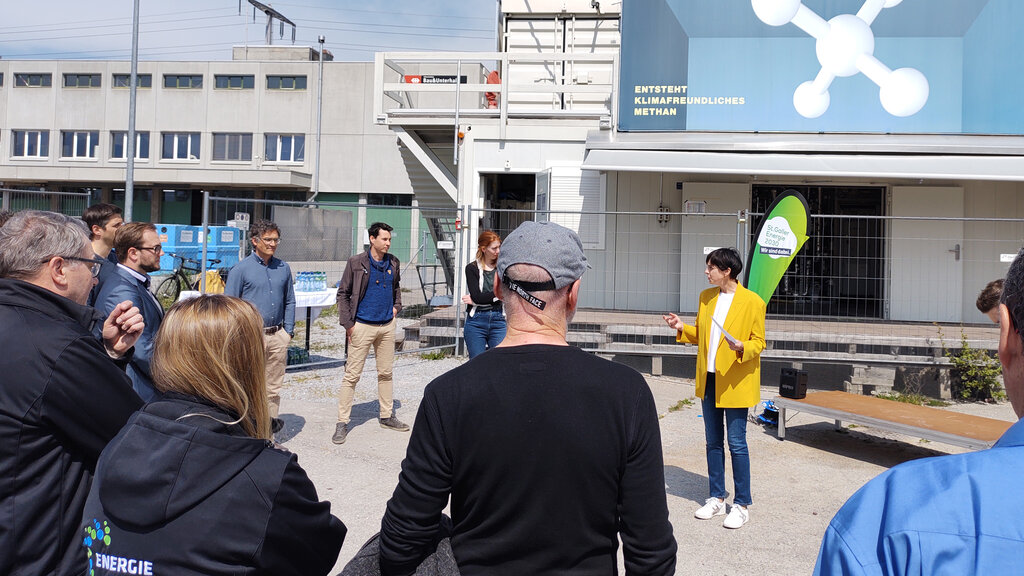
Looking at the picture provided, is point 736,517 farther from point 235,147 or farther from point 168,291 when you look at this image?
point 235,147

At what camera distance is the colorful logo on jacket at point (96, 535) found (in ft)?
5.67

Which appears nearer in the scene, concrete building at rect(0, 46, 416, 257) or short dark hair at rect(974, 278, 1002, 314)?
short dark hair at rect(974, 278, 1002, 314)

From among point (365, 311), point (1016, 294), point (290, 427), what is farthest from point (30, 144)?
point (1016, 294)

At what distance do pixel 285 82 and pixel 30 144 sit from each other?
1626 centimetres

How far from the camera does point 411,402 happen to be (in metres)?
8.50

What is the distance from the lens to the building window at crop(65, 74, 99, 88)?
138ft

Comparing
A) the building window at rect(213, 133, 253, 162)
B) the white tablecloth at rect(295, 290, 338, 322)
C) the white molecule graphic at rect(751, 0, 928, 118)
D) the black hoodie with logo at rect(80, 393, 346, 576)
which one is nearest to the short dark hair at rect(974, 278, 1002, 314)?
the black hoodie with logo at rect(80, 393, 346, 576)

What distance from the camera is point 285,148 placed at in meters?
40.9

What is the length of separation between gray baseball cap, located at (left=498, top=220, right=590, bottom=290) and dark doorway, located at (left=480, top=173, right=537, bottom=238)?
9.96 m

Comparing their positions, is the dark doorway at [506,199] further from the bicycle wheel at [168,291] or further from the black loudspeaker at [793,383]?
the bicycle wheel at [168,291]

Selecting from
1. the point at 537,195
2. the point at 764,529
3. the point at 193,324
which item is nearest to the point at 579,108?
the point at 537,195

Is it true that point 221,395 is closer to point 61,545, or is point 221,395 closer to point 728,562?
point 61,545

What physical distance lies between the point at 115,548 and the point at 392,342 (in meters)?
5.53

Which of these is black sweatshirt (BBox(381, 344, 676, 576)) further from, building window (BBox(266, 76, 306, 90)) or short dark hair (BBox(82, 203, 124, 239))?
building window (BBox(266, 76, 306, 90))
